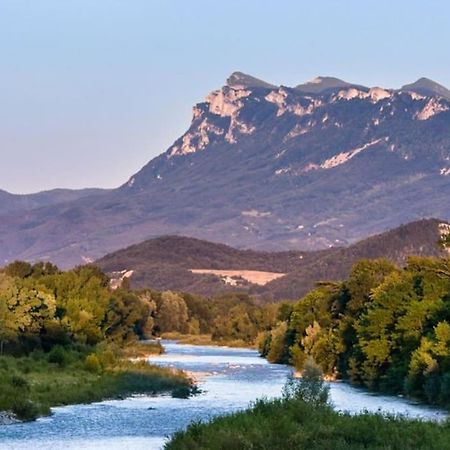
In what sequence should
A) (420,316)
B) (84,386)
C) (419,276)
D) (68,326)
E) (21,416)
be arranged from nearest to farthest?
(21,416)
(84,386)
(420,316)
(419,276)
(68,326)

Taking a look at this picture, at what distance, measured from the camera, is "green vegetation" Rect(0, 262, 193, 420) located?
9238 cm

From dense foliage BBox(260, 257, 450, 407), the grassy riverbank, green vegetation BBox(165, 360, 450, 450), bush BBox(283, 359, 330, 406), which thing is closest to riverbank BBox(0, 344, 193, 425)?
the grassy riverbank

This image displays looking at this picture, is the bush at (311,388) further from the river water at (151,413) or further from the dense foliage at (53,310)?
the dense foliage at (53,310)

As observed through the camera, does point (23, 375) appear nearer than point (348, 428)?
No

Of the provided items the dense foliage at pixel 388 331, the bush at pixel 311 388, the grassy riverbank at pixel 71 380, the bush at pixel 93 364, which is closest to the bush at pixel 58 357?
the grassy riverbank at pixel 71 380

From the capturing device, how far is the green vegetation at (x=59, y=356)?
9238 cm

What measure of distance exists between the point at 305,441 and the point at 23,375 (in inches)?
1968

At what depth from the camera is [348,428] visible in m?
55.8

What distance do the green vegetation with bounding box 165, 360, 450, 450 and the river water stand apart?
36.3 feet

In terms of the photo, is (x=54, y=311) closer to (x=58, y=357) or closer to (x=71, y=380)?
(x=58, y=357)

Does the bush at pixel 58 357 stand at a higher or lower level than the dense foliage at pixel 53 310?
lower

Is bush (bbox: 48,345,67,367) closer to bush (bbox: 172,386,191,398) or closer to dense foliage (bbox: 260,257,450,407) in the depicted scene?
bush (bbox: 172,386,191,398)

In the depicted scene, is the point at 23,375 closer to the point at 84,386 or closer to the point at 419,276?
the point at 84,386

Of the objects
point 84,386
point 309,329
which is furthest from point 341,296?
point 84,386
